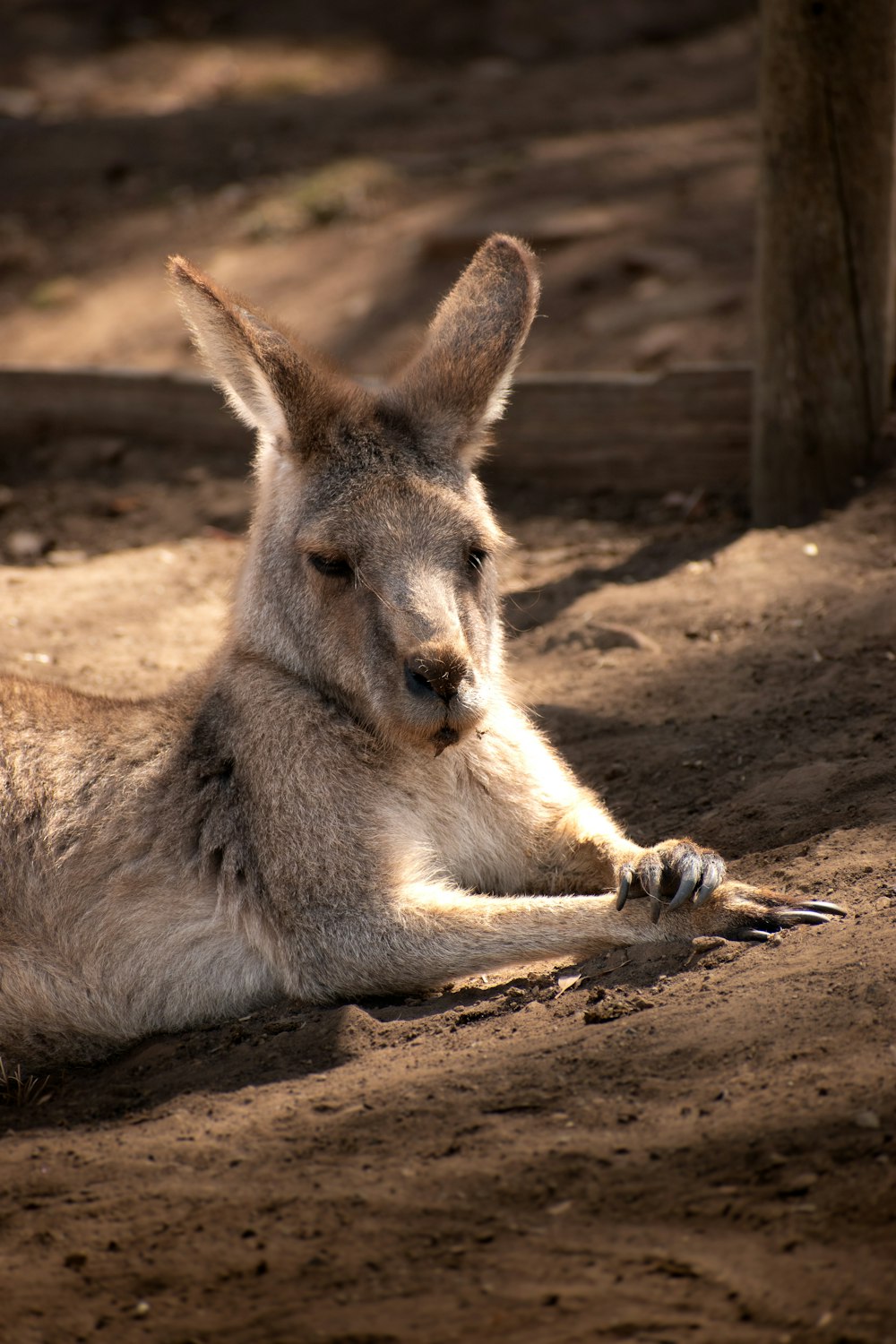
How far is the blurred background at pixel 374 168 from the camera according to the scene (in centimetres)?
983

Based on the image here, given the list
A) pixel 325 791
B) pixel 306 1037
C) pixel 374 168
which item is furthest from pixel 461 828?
pixel 374 168

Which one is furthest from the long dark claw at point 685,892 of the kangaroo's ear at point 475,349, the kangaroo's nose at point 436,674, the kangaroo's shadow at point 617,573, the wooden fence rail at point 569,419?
the wooden fence rail at point 569,419

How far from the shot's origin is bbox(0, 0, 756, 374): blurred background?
9.83 meters

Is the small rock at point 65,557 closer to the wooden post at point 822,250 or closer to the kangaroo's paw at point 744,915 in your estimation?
the wooden post at point 822,250

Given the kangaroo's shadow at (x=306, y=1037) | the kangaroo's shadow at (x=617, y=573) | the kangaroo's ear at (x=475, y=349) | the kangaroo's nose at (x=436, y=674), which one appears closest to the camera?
the kangaroo's shadow at (x=306, y=1037)

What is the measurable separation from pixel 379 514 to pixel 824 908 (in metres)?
1.71

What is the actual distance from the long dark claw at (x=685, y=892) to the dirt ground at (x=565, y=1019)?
159mm

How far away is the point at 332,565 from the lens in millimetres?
4074

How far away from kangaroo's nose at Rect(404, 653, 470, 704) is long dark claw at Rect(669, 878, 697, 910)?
84 centimetres

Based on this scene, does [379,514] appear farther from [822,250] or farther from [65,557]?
[65,557]

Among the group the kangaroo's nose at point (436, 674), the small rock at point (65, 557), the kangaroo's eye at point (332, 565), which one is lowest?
the small rock at point (65, 557)

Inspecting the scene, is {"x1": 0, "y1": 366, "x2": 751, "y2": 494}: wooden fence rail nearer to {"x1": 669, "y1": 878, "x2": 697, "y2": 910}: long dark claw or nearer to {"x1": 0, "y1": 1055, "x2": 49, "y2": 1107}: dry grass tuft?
{"x1": 669, "y1": 878, "x2": 697, "y2": 910}: long dark claw

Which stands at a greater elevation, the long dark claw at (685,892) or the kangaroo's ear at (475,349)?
the kangaroo's ear at (475,349)

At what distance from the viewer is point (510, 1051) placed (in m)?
3.31
